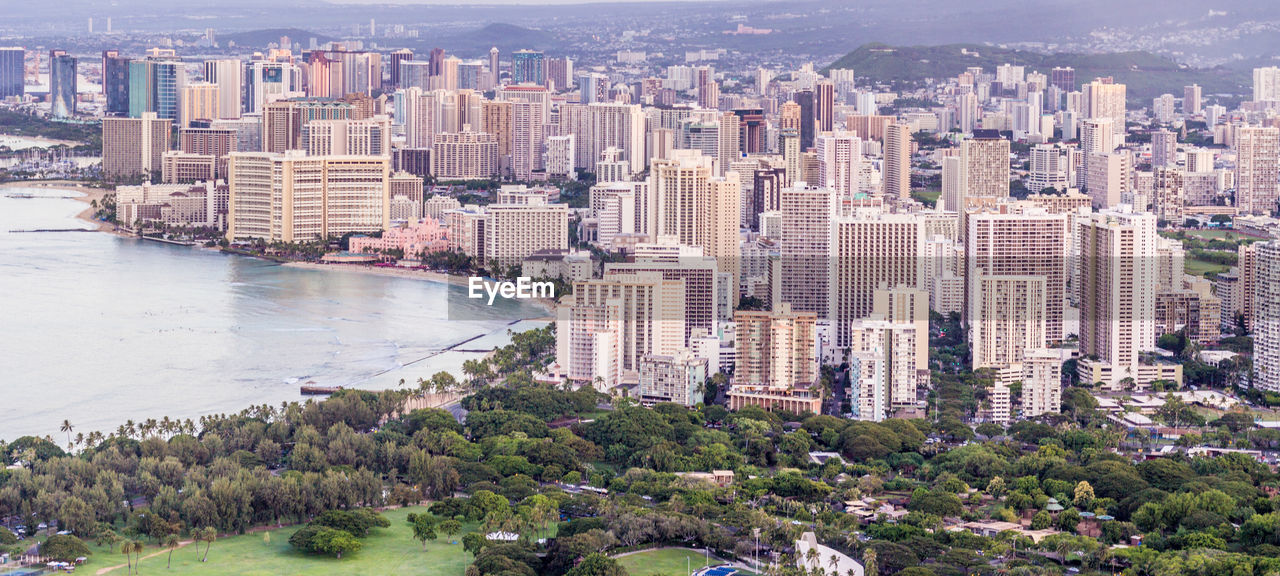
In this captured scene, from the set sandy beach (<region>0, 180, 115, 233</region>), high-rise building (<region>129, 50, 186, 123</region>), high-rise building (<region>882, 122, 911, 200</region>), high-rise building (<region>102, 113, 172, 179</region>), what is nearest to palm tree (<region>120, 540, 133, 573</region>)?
sandy beach (<region>0, 180, 115, 233</region>)

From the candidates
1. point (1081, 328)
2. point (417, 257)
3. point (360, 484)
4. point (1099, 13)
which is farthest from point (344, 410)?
point (1099, 13)

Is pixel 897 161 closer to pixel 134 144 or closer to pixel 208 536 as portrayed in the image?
pixel 134 144

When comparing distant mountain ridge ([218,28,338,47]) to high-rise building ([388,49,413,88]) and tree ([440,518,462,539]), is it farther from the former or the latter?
tree ([440,518,462,539])

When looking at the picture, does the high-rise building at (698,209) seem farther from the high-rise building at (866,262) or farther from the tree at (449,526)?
the tree at (449,526)

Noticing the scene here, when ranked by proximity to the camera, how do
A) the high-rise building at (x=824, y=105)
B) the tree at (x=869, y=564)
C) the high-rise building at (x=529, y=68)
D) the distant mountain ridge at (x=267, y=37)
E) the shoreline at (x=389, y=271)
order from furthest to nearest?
the distant mountain ridge at (x=267, y=37), the high-rise building at (x=529, y=68), the high-rise building at (x=824, y=105), the shoreline at (x=389, y=271), the tree at (x=869, y=564)

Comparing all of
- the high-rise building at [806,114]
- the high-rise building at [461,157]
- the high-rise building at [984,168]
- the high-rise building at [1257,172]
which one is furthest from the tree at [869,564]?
the high-rise building at [806,114]

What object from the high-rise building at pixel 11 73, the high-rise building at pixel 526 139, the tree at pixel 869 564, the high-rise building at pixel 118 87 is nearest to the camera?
the tree at pixel 869 564

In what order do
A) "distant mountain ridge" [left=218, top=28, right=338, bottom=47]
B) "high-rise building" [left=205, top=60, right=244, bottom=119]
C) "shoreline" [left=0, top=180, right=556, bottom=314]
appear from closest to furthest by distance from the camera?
1. "shoreline" [left=0, top=180, right=556, bottom=314]
2. "high-rise building" [left=205, top=60, right=244, bottom=119]
3. "distant mountain ridge" [left=218, top=28, right=338, bottom=47]
